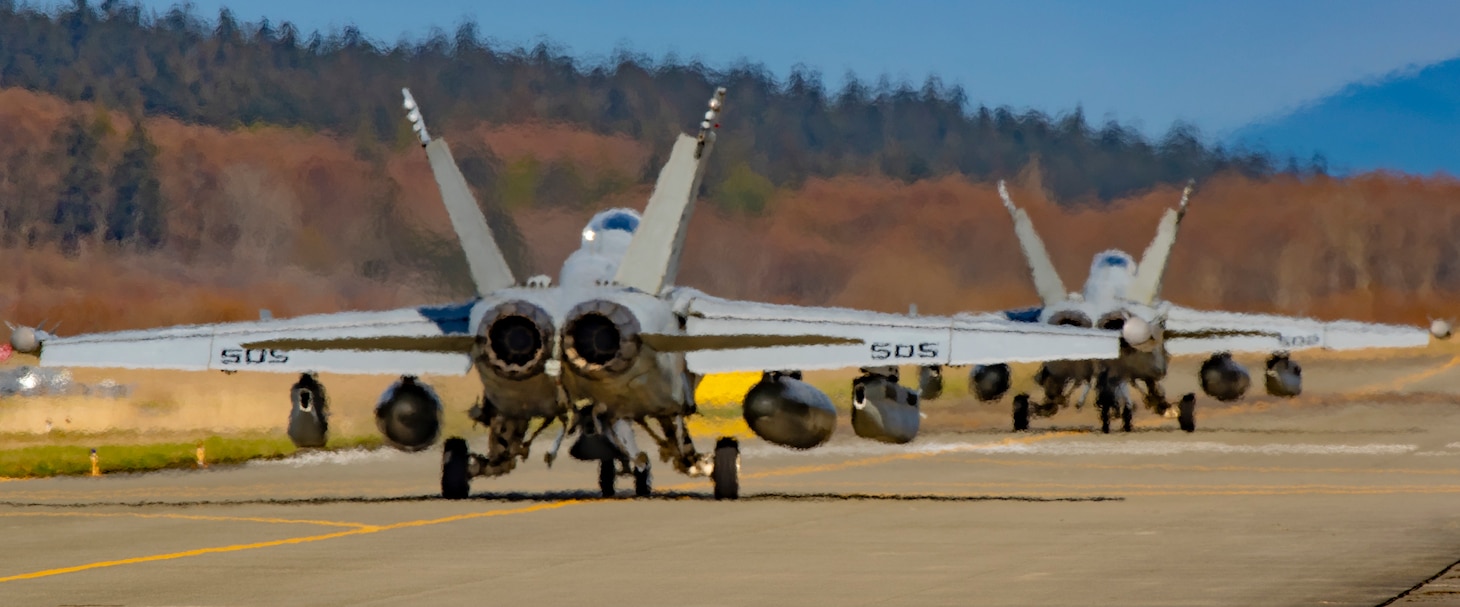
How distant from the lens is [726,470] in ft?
82.7

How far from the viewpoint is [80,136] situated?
43.7 metres

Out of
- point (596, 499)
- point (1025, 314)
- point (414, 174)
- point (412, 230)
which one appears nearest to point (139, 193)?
point (414, 174)

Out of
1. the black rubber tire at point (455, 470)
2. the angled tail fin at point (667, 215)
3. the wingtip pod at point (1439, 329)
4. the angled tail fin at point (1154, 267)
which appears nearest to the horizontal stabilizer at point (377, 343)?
the angled tail fin at point (667, 215)

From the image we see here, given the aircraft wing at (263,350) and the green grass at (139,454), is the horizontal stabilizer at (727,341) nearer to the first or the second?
the aircraft wing at (263,350)

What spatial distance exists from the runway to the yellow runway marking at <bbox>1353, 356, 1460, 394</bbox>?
29.2 m

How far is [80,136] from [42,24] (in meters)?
A: 3.34

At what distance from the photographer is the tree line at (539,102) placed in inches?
1582

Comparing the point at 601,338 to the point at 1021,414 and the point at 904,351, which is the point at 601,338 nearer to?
the point at 904,351

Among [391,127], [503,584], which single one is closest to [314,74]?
[391,127]

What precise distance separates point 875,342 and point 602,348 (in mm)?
2735

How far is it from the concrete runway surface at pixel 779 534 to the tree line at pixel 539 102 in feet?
24.8

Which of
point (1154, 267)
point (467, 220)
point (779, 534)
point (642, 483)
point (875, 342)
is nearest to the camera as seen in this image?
point (779, 534)

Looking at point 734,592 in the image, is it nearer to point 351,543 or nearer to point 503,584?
point 503,584

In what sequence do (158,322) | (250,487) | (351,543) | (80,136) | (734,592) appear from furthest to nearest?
(80,136), (158,322), (250,487), (351,543), (734,592)
